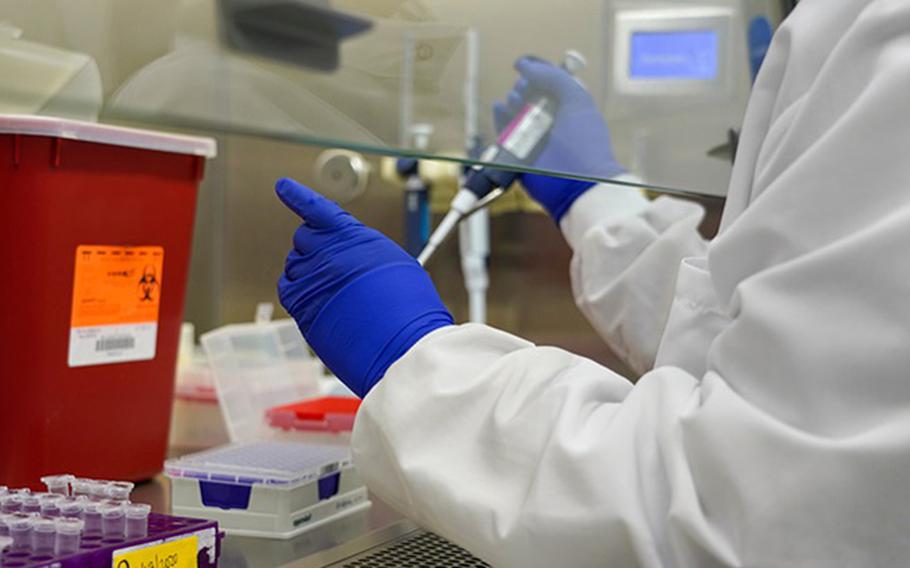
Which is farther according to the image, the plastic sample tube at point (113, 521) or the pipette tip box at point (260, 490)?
the pipette tip box at point (260, 490)

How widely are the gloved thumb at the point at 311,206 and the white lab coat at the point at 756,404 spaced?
0.16m

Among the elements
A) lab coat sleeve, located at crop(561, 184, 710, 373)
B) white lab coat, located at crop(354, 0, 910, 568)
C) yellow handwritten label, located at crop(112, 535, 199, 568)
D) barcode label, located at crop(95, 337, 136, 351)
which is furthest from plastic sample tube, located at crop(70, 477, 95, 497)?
lab coat sleeve, located at crop(561, 184, 710, 373)

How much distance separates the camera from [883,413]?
2.39ft

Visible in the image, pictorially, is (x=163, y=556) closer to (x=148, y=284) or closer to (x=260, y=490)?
(x=260, y=490)

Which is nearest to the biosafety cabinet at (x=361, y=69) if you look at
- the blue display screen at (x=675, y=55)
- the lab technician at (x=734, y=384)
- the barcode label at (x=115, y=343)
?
the blue display screen at (x=675, y=55)

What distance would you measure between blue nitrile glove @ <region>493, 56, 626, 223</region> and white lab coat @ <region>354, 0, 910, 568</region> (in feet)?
0.96

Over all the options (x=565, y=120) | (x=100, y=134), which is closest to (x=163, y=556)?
(x=100, y=134)

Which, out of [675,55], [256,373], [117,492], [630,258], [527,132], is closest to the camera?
[117,492]

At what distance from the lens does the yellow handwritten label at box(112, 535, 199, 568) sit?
73 centimetres

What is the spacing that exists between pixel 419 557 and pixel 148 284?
453mm

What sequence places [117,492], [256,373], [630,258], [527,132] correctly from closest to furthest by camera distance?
[117,492]
[527,132]
[256,373]
[630,258]

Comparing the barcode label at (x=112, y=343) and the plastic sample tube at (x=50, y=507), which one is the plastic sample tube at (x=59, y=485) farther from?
the barcode label at (x=112, y=343)

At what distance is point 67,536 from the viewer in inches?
28.5

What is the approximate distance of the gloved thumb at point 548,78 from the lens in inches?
45.7
